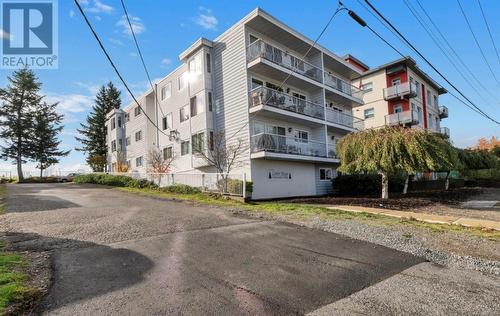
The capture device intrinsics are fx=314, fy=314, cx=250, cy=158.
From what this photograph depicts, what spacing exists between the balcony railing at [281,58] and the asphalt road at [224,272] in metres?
13.7

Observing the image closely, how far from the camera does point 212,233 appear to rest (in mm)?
8164

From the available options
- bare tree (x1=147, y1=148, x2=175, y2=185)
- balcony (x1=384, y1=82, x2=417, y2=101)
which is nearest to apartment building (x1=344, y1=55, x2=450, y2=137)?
balcony (x1=384, y1=82, x2=417, y2=101)

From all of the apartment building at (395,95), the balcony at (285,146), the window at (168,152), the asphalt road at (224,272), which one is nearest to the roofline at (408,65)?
the apartment building at (395,95)

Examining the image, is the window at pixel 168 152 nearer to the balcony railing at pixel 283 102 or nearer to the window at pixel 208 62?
the window at pixel 208 62

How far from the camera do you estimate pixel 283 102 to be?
21094 mm

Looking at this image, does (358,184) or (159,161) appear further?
(159,161)

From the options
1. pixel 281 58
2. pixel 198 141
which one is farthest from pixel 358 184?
pixel 198 141

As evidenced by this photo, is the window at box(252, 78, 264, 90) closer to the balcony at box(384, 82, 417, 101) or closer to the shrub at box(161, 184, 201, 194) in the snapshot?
the shrub at box(161, 184, 201, 194)

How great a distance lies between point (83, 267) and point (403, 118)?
1364 inches

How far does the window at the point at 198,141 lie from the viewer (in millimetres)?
21844

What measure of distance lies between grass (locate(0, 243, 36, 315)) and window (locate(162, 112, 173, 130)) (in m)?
21.3

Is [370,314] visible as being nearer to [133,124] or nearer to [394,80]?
[133,124]

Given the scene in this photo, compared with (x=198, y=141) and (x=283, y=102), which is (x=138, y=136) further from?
(x=283, y=102)

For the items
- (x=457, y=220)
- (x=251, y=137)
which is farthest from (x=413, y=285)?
(x=251, y=137)
